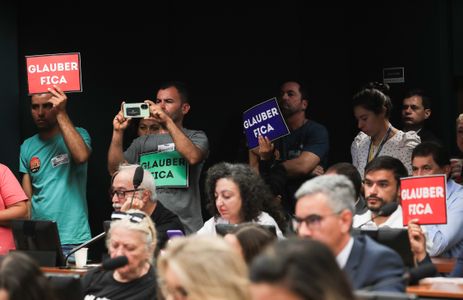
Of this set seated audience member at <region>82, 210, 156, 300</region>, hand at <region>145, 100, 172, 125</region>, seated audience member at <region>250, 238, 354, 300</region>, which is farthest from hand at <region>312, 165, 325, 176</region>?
seated audience member at <region>250, 238, 354, 300</region>

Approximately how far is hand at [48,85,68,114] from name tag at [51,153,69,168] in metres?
0.38

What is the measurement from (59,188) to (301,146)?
2019 millimetres

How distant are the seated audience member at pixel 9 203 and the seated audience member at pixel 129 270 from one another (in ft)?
7.26

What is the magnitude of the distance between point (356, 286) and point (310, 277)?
5.41 feet

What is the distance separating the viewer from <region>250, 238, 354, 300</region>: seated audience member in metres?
3.04

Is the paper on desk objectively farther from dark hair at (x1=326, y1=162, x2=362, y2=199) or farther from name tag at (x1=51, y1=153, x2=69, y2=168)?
name tag at (x1=51, y1=153, x2=69, y2=168)

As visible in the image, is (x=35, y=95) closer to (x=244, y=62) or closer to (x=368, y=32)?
(x=244, y=62)

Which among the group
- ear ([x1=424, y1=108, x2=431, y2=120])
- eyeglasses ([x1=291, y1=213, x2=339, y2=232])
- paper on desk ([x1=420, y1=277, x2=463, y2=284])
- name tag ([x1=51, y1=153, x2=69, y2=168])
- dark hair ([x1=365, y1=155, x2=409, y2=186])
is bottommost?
paper on desk ([x1=420, y1=277, x2=463, y2=284])

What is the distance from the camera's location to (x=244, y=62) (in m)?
10.1

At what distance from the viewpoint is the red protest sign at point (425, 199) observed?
6.38 meters

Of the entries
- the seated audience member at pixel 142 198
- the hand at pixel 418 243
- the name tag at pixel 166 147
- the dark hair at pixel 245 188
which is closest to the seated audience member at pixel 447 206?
the hand at pixel 418 243

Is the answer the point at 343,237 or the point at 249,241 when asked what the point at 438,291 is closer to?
the point at 343,237

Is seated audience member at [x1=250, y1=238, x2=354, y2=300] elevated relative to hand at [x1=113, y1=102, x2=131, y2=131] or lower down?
lower down

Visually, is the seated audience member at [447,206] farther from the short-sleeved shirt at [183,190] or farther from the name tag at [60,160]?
the name tag at [60,160]
